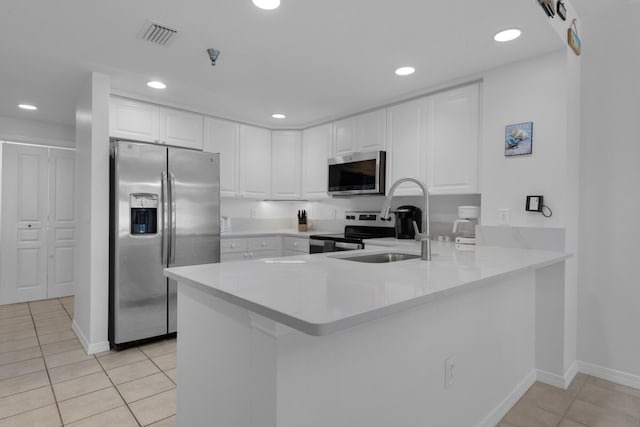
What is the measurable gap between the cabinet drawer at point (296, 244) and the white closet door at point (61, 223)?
9.85ft

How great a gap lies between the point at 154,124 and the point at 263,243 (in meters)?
1.69

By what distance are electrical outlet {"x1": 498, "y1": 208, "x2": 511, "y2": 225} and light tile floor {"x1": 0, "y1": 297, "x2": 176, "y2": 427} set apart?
8.17 ft

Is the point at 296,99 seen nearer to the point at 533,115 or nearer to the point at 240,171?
the point at 240,171

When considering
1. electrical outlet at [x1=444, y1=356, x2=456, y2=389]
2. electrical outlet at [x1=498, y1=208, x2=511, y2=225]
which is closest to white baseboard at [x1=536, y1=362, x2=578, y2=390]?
electrical outlet at [x1=498, y1=208, x2=511, y2=225]

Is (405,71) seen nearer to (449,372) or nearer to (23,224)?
(449,372)

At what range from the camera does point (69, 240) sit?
15.7 ft

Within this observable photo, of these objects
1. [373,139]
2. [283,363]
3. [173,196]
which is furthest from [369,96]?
[283,363]

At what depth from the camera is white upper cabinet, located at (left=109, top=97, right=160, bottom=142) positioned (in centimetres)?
326

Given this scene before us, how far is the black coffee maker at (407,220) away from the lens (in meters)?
3.50

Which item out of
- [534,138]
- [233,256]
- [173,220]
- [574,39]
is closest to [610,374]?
[534,138]

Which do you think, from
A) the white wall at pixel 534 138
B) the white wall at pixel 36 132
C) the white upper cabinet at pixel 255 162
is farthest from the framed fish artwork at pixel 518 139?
the white wall at pixel 36 132

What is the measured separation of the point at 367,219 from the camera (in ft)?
13.4

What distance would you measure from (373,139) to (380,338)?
2742 millimetres

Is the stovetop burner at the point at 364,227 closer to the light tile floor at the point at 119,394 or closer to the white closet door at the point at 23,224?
the light tile floor at the point at 119,394
